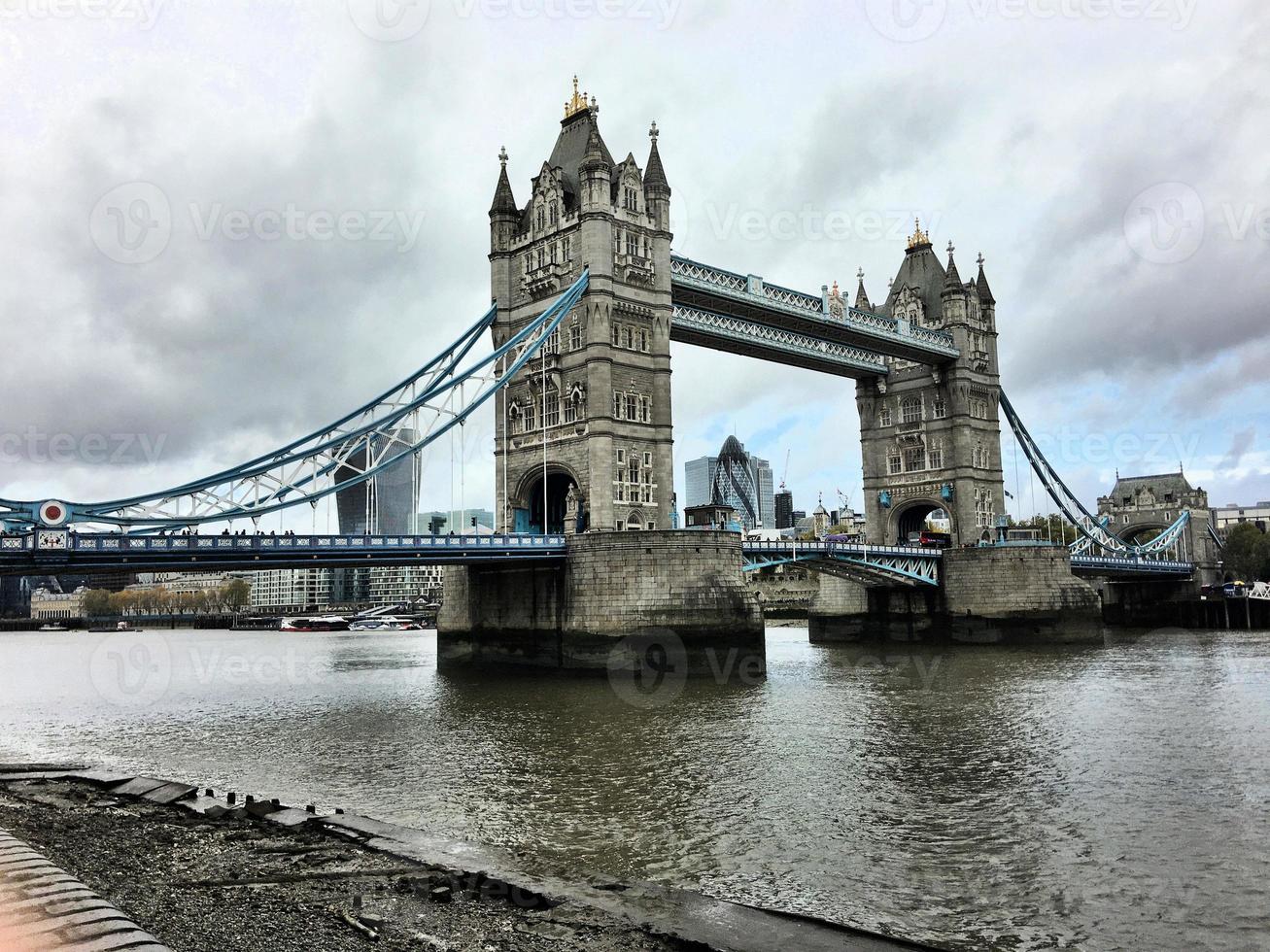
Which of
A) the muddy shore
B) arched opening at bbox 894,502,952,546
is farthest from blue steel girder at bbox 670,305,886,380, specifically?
the muddy shore

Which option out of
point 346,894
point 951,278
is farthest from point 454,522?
point 346,894

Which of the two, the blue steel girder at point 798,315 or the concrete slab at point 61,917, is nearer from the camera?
the concrete slab at point 61,917

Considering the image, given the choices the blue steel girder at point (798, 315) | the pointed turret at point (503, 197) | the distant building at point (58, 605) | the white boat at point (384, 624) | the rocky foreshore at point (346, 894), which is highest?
the pointed turret at point (503, 197)

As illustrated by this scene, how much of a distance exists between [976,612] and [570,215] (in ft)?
100

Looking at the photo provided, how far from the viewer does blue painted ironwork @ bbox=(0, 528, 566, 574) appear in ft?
98.4

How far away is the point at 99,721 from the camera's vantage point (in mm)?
29375

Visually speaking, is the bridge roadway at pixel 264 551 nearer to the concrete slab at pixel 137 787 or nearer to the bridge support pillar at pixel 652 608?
the bridge support pillar at pixel 652 608

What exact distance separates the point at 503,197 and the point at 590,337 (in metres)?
9.53

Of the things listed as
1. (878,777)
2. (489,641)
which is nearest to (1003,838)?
(878,777)

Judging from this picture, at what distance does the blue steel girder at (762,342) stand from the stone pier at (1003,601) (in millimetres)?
13052

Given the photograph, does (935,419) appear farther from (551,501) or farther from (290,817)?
(290,817)

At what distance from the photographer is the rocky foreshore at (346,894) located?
899 cm

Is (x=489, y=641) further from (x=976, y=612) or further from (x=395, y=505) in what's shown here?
(x=395, y=505)

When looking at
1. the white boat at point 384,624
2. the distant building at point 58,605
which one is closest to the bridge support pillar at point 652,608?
the white boat at point 384,624
